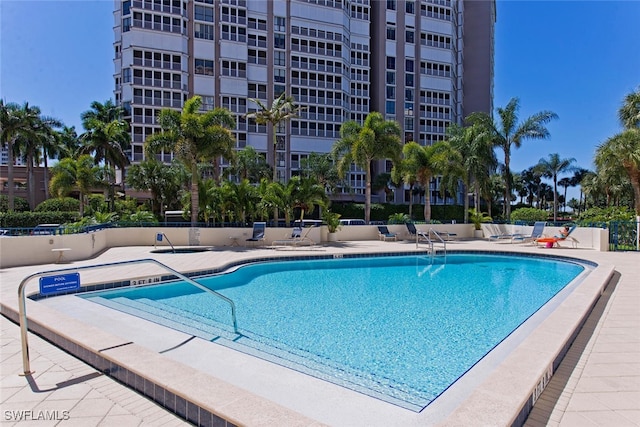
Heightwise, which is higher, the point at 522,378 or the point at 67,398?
the point at 522,378

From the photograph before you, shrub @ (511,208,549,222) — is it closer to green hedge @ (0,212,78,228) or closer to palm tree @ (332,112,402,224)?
palm tree @ (332,112,402,224)

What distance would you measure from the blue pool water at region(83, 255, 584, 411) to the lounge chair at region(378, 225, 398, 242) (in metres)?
7.38

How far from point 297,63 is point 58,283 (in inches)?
1750

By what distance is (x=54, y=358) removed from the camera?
15.2ft

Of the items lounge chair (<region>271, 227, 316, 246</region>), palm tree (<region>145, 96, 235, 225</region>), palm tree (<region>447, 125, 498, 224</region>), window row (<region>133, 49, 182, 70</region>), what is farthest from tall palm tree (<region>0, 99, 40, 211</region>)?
palm tree (<region>447, 125, 498, 224</region>)

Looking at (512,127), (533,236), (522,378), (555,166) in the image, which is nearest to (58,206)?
(533,236)

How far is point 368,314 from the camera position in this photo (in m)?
7.76

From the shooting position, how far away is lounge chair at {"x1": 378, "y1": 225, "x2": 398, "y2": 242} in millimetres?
21203

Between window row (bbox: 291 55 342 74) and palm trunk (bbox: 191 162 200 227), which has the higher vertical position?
window row (bbox: 291 55 342 74)

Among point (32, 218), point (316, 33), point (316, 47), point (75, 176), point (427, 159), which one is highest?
point (316, 33)

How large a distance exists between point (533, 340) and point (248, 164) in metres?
34.2

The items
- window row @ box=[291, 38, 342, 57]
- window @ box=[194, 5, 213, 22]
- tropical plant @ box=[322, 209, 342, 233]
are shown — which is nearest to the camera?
tropical plant @ box=[322, 209, 342, 233]

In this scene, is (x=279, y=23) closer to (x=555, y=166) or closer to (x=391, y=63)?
(x=391, y=63)

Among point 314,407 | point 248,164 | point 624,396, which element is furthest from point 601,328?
point 248,164
